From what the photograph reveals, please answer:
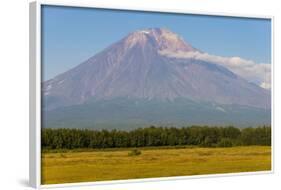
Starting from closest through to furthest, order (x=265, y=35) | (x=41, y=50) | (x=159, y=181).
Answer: (x=41, y=50) < (x=159, y=181) < (x=265, y=35)

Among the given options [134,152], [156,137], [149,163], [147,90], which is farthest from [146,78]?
[149,163]

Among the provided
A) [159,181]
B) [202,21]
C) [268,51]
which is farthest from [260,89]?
[159,181]

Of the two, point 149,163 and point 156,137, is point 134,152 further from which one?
point 156,137

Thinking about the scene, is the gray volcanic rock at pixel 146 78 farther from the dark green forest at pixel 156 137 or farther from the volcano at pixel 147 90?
the dark green forest at pixel 156 137

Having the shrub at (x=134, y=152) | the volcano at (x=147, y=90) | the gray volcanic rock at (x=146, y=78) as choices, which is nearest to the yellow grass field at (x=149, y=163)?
the shrub at (x=134, y=152)

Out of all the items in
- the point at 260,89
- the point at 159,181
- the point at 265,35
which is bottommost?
the point at 159,181

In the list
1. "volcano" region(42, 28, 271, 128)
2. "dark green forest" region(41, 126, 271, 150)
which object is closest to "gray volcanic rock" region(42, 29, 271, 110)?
"volcano" region(42, 28, 271, 128)

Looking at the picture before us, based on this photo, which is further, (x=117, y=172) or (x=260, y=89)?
(x=260, y=89)

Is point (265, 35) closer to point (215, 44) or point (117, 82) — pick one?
point (215, 44)
